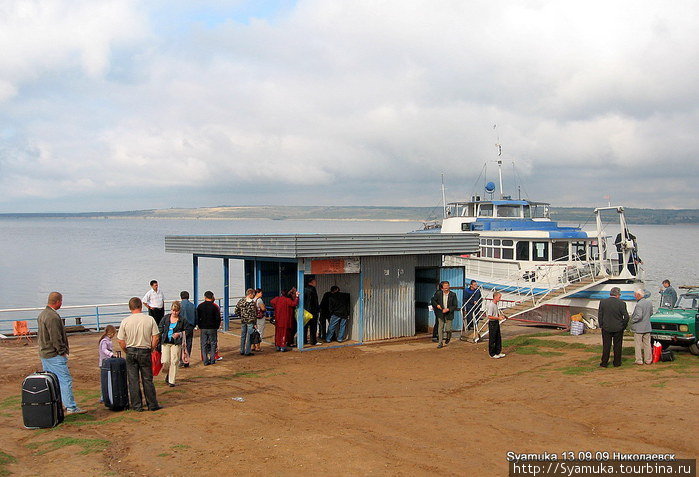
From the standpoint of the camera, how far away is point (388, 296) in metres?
17.5

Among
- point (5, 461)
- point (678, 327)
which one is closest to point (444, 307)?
point (678, 327)

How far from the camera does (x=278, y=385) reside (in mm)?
12008

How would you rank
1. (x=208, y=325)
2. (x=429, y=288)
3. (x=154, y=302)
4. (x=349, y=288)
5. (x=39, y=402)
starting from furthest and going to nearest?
(x=429, y=288) < (x=349, y=288) < (x=154, y=302) < (x=208, y=325) < (x=39, y=402)

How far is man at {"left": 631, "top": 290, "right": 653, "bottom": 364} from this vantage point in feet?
42.2

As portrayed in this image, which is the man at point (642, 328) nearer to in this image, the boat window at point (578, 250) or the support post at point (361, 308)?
the support post at point (361, 308)

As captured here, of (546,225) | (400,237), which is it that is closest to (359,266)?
(400,237)

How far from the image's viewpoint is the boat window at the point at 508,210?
34.0 meters

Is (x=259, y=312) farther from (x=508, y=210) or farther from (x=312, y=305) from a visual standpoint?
(x=508, y=210)

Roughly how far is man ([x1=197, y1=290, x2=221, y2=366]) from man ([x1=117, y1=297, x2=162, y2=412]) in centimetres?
364

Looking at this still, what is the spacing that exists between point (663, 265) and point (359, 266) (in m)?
65.8

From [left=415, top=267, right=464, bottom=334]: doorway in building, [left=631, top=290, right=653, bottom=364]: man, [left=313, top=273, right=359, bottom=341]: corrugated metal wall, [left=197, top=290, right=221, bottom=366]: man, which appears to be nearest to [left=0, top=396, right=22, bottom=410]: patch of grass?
[left=197, top=290, right=221, bottom=366]: man

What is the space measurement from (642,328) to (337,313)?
7.40 m

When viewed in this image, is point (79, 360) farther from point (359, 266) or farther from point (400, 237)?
point (400, 237)

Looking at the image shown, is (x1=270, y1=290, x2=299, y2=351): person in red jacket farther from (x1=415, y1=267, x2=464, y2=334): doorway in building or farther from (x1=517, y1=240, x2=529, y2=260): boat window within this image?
(x1=517, y1=240, x2=529, y2=260): boat window
